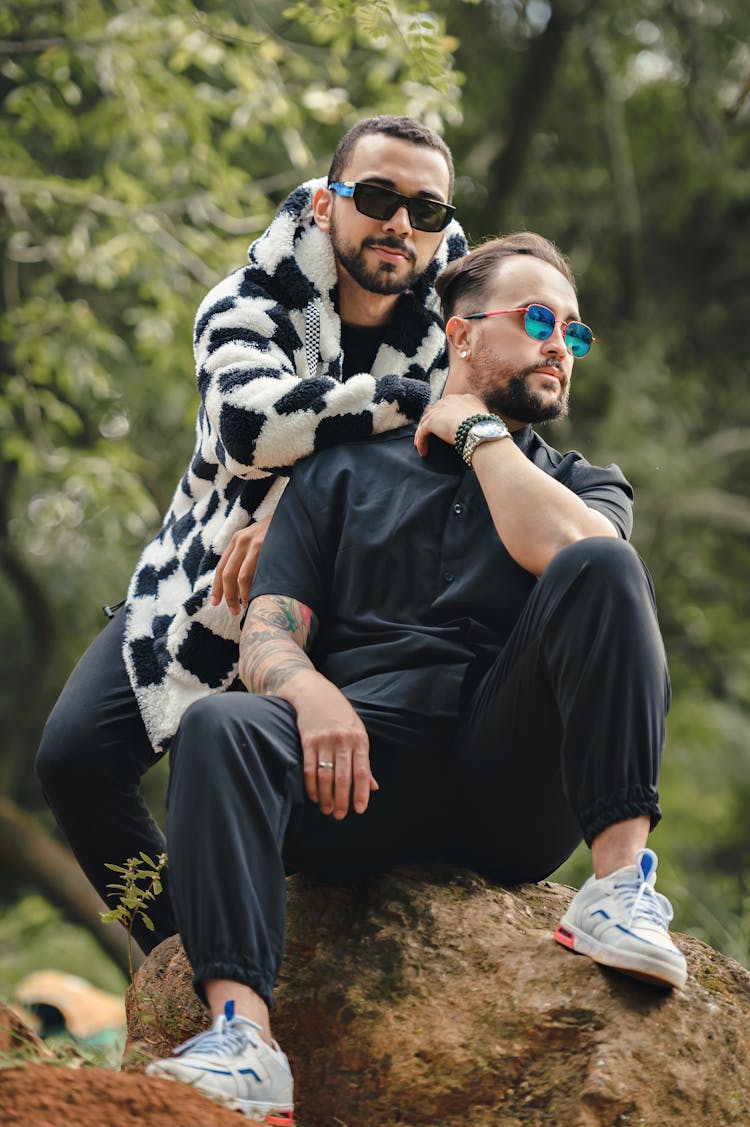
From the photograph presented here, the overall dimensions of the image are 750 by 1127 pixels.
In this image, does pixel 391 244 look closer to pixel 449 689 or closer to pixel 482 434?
pixel 482 434

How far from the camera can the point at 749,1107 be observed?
8.48ft

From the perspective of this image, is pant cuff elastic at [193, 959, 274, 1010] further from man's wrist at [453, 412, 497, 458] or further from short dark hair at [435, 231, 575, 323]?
short dark hair at [435, 231, 575, 323]

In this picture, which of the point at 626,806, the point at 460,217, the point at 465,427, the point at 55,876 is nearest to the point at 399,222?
the point at 465,427

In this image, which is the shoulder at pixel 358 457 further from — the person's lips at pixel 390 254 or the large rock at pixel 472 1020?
the large rock at pixel 472 1020

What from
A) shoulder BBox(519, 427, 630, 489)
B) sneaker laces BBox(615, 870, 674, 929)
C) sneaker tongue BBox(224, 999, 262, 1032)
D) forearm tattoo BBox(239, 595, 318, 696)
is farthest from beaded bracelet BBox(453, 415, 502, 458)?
sneaker tongue BBox(224, 999, 262, 1032)

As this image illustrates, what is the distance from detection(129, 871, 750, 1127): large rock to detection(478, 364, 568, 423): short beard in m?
0.99

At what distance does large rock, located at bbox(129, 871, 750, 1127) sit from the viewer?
8.23 ft

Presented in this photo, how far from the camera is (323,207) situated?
359 centimetres

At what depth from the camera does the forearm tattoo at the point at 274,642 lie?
279cm

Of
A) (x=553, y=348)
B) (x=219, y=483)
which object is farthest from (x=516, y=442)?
(x=219, y=483)

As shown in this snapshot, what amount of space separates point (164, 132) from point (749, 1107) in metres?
6.11

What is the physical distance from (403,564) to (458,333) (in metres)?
0.59

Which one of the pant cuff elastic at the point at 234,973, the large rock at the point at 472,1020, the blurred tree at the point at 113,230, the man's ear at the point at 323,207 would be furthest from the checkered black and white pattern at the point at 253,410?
the blurred tree at the point at 113,230

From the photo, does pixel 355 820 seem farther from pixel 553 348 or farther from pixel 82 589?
pixel 82 589
